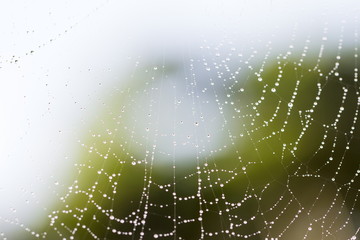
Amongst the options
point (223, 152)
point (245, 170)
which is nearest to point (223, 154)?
point (223, 152)

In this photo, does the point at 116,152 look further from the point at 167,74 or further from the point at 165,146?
the point at 167,74

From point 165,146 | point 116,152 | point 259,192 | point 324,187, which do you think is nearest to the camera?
point 165,146

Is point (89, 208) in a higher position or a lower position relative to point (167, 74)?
lower

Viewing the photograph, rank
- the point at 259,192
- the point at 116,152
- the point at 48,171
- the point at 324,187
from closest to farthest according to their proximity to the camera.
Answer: the point at 48,171 < the point at 116,152 < the point at 324,187 < the point at 259,192

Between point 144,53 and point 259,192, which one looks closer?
point 144,53

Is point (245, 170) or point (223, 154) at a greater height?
point (223, 154)

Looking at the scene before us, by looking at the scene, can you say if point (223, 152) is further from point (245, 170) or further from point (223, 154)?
point (245, 170)

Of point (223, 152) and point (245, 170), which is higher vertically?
point (223, 152)

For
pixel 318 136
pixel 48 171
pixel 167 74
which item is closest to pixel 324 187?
pixel 318 136

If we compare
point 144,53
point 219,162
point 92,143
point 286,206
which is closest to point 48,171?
point 92,143

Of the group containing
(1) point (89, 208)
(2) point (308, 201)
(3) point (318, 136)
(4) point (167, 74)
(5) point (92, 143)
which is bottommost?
(2) point (308, 201)
